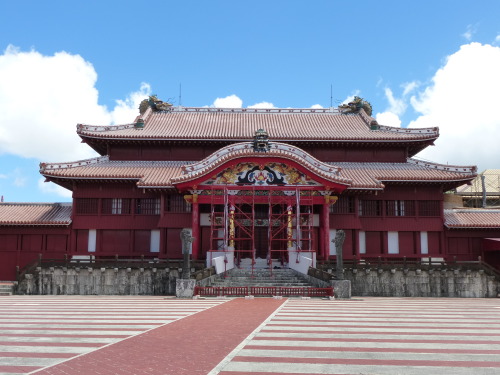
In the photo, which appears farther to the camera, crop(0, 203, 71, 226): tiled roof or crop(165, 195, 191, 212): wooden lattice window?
crop(165, 195, 191, 212): wooden lattice window

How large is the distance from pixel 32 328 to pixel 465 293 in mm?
24351

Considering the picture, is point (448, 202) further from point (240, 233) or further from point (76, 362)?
point (76, 362)

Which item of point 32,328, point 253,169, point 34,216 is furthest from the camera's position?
point 34,216

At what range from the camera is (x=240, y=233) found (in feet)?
109

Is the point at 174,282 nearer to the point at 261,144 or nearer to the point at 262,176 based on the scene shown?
the point at 262,176

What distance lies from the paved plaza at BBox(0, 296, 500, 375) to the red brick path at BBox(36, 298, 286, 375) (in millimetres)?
17

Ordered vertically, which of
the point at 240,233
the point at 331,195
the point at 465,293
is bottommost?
the point at 465,293

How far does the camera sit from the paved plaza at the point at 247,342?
26.6 feet

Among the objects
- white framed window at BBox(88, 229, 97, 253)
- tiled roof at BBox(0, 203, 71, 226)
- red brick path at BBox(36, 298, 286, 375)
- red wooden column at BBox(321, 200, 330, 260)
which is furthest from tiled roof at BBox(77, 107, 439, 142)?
red brick path at BBox(36, 298, 286, 375)

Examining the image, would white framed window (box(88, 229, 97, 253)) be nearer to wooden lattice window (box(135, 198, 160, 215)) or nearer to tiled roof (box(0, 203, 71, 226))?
tiled roof (box(0, 203, 71, 226))

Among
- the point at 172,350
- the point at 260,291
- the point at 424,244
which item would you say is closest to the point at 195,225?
the point at 260,291

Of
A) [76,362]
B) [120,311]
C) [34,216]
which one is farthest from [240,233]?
A: [76,362]

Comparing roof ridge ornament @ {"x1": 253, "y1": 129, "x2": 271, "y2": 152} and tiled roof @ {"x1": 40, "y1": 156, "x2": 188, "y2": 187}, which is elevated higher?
roof ridge ornament @ {"x1": 253, "y1": 129, "x2": 271, "y2": 152}

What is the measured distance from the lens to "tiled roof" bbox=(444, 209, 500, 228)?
33.4 m
